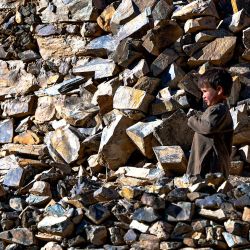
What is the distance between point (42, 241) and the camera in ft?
19.6

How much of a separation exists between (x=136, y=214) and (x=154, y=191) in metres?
0.34

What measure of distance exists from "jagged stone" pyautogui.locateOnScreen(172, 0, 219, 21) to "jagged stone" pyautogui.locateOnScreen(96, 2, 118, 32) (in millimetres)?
973

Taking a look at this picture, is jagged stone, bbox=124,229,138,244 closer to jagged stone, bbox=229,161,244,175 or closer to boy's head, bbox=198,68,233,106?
boy's head, bbox=198,68,233,106

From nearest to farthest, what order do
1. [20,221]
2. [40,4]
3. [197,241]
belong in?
1. [197,241]
2. [20,221]
3. [40,4]

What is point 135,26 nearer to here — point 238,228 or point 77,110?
point 77,110

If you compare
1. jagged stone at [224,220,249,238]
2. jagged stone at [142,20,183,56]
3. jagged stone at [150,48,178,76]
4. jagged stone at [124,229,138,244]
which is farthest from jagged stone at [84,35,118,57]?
jagged stone at [224,220,249,238]

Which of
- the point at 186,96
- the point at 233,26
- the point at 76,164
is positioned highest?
the point at 233,26

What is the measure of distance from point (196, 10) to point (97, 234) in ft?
12.4

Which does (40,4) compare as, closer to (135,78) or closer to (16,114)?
(16,114)

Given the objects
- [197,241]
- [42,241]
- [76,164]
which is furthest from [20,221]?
[76,164]

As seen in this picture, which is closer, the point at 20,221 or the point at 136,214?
the point at 136,214

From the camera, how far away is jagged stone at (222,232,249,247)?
200 inches

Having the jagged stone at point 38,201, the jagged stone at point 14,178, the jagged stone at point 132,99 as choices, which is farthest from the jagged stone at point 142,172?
the jagged stone at point 38,201

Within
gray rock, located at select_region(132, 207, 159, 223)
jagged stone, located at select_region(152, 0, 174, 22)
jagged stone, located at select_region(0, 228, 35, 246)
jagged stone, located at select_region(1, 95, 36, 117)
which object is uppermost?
jagged stone, located at select_region(152, 0, 174, 22)
